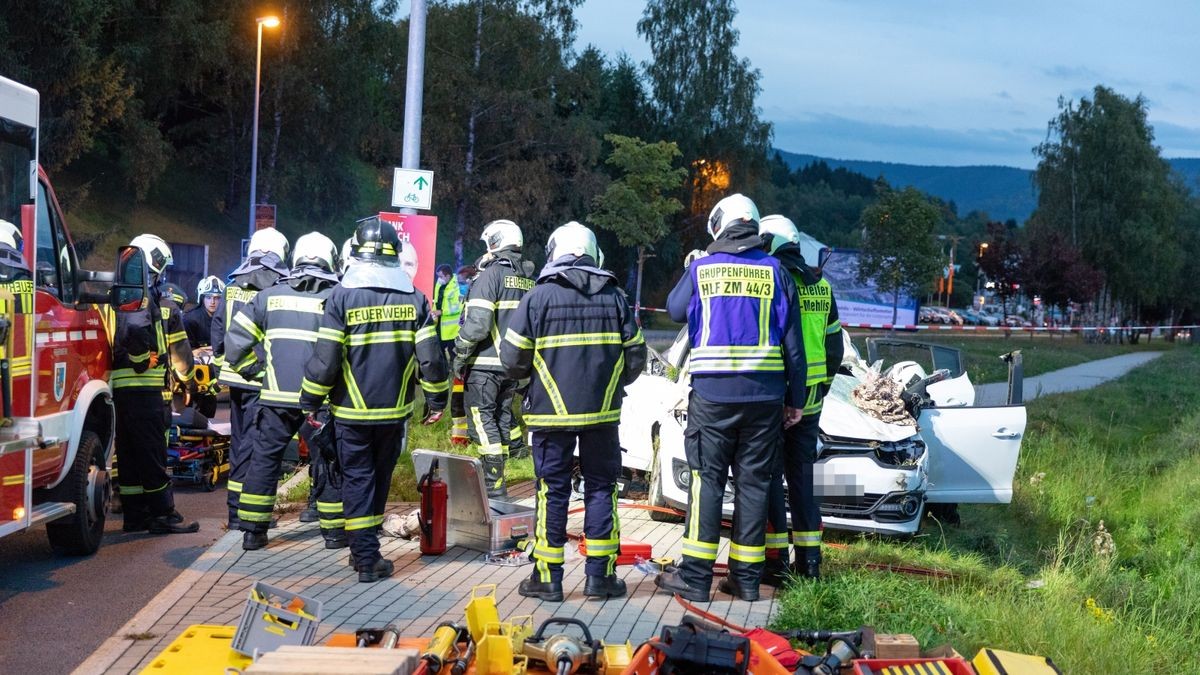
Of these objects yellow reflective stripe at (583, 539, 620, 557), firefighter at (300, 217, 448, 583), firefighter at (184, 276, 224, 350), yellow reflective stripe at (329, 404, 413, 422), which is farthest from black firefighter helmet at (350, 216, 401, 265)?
firefighter at (184, 276, 224, 350)

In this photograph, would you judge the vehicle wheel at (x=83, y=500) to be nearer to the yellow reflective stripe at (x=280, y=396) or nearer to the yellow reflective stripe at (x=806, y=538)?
the yellow reflective stripe at (x=280, y=396)

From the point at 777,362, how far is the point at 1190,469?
979cm

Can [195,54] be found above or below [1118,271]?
above

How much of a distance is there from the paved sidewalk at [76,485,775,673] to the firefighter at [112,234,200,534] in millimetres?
898

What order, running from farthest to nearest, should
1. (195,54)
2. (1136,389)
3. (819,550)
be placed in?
1. (195,54)
2. (1136,389)
3. (819,550)

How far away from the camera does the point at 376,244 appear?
721cm

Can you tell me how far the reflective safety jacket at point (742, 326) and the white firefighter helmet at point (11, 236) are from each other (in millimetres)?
3695

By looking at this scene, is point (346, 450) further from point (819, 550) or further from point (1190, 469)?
point (1190, 469)

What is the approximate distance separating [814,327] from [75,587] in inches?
182

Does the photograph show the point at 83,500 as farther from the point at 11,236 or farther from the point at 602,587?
the point at 602,587

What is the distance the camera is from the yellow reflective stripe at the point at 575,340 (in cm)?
668

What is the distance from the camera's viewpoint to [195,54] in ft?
121

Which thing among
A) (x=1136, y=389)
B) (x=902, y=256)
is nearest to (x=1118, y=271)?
(x=902, y=256)

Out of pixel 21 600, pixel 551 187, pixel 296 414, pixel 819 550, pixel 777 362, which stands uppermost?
pixel 551 187
